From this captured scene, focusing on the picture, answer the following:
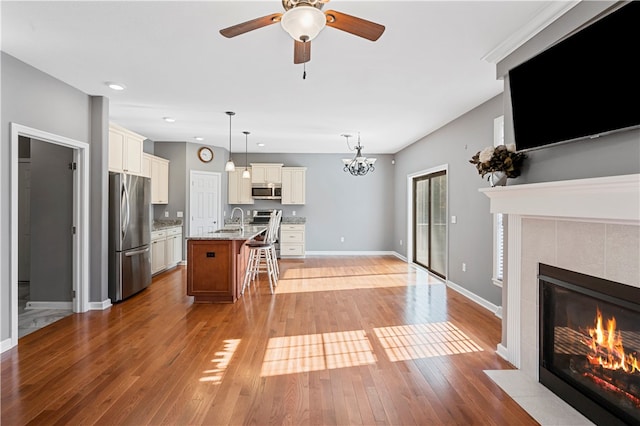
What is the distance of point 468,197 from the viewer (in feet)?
16.5

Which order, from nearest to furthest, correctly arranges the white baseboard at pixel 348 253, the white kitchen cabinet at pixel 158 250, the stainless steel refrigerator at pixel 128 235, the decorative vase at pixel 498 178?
1. the decorative vase at pixel 498 178
2. the stainless steel refrigerator at pixel 128 235
3. the white kitchen cabinet at pixel 158 250
4. the white baseboard at pixel 348 253

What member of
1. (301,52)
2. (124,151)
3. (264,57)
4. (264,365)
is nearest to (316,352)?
(264,365)

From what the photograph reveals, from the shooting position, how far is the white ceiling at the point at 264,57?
250cm

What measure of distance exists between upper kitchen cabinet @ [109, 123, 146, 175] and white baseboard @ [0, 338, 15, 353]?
2.39 meters

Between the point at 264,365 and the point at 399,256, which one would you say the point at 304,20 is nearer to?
the point at 264,365

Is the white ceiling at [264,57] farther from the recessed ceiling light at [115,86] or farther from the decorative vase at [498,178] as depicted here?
the decorative vase at [498,178]

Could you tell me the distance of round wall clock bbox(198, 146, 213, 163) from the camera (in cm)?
790

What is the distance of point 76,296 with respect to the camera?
4.24 metres

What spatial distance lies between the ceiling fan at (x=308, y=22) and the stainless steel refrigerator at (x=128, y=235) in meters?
3.52

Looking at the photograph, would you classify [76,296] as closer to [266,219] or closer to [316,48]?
[316,48]

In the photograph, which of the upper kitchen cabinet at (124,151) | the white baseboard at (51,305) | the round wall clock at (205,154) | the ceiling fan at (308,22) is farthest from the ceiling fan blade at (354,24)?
the round wall clock at (205,154)

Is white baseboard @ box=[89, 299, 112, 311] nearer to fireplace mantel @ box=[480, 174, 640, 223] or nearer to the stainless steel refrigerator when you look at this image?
the stainless steel refrigerator

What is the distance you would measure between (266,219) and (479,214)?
17.8 ft

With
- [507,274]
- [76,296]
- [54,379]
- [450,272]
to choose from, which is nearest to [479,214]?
[450,272]
